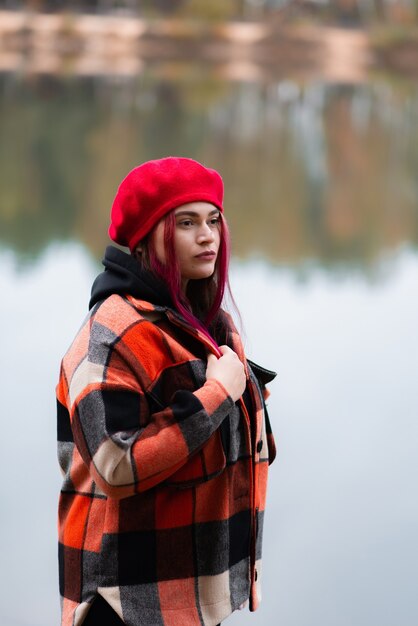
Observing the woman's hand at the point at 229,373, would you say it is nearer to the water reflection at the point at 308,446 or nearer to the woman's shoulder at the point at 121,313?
the woman's shoulder at the point at 121,313

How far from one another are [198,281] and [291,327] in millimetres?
2957

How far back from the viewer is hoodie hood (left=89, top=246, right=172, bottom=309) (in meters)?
1.19

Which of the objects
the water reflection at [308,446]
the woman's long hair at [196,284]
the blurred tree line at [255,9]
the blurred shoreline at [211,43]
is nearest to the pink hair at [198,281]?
the woman's long hair at [196,284]

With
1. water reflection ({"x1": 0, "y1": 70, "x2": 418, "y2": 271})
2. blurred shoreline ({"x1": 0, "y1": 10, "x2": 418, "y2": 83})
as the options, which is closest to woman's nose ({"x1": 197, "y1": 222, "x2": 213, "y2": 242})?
water reflection ({"x1": 0, "y1": 70, "x2": 418, "y2": 271})

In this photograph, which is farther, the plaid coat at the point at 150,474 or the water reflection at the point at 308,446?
the water reflection at the point at 308,446

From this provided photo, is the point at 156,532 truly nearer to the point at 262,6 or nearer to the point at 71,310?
the point at 71,310

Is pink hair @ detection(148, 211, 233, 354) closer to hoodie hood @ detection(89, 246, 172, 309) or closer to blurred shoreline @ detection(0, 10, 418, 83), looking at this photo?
hoodie hood @ detection(89, 246, 172, 309)

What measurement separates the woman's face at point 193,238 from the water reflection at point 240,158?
4.11 m

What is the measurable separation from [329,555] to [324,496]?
12.2 inches

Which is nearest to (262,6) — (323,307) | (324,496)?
(323,307)

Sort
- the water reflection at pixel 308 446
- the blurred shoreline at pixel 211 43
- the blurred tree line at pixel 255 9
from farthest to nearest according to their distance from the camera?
the blurred tree line at pixel 255 9, the blurred shoreline at pixel 211 43, the water reflection at pixel 308 446

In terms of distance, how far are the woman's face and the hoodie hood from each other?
0.10 feet

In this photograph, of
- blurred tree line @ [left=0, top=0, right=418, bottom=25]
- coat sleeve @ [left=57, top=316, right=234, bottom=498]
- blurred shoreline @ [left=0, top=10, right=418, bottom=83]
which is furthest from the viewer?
blurred tree line @ [left=0, top=0, right=418, bottom=25]

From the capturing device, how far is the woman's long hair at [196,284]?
120cm
